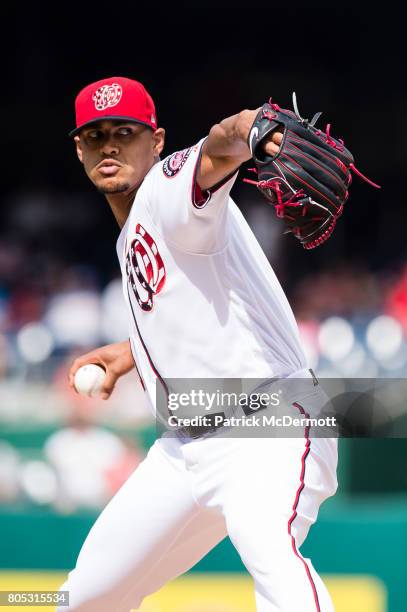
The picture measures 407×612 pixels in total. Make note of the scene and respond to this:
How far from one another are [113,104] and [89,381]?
2.70ft

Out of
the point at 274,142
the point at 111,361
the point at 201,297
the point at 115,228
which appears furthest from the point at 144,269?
the point at 115,228

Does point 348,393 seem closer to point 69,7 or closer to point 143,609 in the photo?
point 143,609

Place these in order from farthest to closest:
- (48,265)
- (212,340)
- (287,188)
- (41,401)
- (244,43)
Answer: (244,43)
(48,265)
(41,401)
(212,340)
(287,188)

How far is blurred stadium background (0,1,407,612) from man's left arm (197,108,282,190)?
107 inches

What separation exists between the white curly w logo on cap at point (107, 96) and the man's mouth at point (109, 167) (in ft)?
0.51

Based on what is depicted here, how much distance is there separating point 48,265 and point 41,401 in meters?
4.45

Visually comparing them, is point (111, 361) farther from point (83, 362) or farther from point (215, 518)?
point (215, 518)

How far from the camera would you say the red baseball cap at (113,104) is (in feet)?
9.76

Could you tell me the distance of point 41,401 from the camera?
223 inches

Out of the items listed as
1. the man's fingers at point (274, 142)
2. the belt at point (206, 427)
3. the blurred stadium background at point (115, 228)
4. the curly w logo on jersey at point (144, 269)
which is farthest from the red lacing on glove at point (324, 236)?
the blurred stadium background at point (115, 228)

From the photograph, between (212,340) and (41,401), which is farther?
(41,401)

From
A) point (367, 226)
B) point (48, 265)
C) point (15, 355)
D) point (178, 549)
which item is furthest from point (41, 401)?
point (367, 226)

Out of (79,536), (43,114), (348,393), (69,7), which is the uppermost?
(69,7)

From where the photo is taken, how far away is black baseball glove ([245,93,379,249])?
2.26 meters
